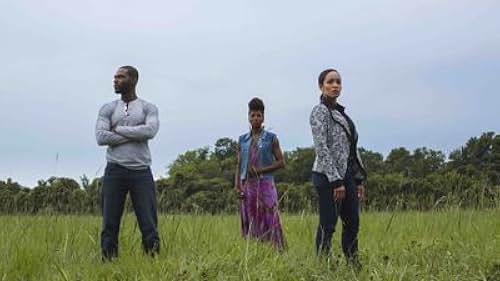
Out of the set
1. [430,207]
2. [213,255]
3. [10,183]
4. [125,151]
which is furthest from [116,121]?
[430,207]

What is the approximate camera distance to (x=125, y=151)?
5.54 m

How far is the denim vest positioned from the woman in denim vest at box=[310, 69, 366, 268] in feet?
3.91

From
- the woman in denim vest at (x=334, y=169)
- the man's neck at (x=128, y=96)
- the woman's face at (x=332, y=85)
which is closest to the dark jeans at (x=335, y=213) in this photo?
the woman in denim vest at (x=334, y=169)

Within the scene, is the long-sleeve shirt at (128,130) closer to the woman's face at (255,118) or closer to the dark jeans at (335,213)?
the woman's face at (255,118)

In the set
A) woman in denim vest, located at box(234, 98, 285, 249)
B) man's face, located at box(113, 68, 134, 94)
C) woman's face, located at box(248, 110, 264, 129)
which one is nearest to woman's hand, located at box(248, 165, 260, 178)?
woman in denim vest, located at box(234, 98, 285, 249)

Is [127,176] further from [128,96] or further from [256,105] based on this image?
[256,105]

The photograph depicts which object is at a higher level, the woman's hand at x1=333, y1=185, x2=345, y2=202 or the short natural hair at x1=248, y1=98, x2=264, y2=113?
the short natural hair at x1=248, y1=98, x2=264, y2=113

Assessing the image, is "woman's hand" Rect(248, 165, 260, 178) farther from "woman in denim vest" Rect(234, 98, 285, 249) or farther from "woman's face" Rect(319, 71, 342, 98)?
"woman's face" Rect(319, 71, 342, 98)

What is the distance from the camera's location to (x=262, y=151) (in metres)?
6.66

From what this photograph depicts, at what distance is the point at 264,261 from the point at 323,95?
1480 millimetres

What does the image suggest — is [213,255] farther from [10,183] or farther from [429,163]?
[429,163]

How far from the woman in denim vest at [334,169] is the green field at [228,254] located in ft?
0.65

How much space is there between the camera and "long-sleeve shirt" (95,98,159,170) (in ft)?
18.1

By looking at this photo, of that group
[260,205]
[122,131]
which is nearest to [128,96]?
[122,131]
